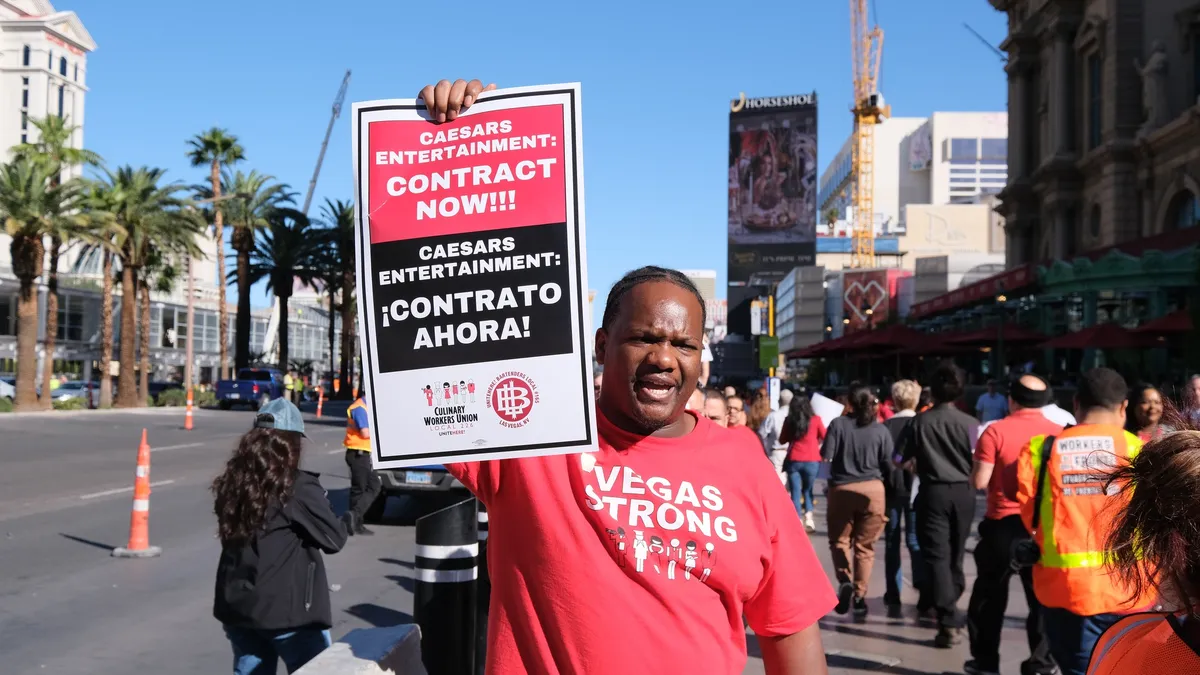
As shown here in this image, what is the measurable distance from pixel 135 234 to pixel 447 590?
40.2 meters

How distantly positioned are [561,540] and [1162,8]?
4430 centimetres

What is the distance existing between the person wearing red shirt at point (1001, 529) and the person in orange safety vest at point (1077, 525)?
110 cm

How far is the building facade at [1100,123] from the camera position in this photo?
3784 centimetres

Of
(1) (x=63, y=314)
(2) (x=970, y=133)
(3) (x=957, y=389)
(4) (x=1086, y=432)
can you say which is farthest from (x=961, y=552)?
(2) (x=970, y=133)

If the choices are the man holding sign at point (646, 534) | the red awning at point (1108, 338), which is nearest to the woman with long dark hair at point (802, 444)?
the man holding sign at point (646, 534)

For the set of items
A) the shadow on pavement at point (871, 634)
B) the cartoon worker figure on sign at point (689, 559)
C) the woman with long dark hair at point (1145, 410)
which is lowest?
the shadow on pavement at point (871, 634)

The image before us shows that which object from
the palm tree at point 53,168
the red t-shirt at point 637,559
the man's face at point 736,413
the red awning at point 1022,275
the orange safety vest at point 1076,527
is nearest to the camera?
the red t-shirt at point 637,559

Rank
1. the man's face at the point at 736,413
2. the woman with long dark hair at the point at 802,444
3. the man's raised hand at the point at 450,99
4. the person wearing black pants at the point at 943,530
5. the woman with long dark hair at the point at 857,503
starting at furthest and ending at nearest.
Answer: the woman with long dark hair at the point at 802,444
the man's face at the point at 736,413
the woman with long dark hair at the point at 857,503
the person wearing black pants at the point at 943,530
the man's raised hand at the point at 450,99

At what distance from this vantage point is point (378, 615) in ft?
27.4

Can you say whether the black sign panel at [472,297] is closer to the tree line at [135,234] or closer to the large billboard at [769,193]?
the tree line at [135,234]

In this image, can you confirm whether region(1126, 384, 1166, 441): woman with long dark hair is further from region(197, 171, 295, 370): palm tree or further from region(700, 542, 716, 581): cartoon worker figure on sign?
region(197, 171, 295, 370): palm tree

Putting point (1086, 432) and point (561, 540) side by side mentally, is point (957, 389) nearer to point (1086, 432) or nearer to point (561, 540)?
point (1086, 432)

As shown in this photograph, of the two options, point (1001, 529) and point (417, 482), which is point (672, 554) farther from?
point (417, 482)

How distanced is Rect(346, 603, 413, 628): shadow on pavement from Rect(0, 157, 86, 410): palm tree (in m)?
32.9
